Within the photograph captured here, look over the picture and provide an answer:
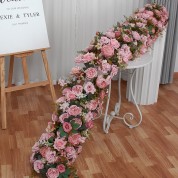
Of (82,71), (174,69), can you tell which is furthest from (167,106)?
(82,71)

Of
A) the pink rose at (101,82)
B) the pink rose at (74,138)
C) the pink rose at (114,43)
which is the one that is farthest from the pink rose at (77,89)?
the pink rose at (114,43)

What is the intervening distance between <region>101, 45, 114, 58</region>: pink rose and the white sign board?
2.74 ft

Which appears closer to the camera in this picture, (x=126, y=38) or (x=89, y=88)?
(x=89, y=88)

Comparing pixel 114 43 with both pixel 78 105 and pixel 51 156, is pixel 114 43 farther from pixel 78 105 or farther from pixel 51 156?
pixel 51 156

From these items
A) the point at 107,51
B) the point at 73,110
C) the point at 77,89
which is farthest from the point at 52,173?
the point at 107,51

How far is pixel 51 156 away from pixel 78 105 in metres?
0.37

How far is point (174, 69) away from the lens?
4.46 metres

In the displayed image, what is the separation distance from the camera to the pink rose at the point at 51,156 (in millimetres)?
2504

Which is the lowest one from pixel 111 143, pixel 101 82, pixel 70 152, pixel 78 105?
pixel 111 143

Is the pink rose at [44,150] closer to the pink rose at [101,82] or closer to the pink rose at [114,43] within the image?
the pink rose at [101,82]

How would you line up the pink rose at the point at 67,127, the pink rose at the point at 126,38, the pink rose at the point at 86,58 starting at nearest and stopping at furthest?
the pink rose at the point at 67,127, the pink rose at the point at 86,58, the pink rose at the point at 126,38

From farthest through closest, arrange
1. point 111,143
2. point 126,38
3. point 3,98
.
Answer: point 3,98, point 111,143, point 126,38

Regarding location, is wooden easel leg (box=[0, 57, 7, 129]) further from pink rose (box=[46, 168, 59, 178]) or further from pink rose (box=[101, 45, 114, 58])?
pink rose (box=[101, 45, 114, 58])

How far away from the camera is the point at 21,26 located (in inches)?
126
